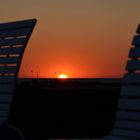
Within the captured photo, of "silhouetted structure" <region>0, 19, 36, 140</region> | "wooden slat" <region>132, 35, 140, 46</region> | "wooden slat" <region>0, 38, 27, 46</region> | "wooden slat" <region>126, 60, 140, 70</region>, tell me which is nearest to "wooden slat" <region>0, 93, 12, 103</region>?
"silhouetted structure" <region>0, 19, 36, 140</region>

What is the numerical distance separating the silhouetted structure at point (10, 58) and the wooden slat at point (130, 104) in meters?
1.15

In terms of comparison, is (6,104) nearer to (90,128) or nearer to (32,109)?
(90,128)

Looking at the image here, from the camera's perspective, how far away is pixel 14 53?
17.9ft

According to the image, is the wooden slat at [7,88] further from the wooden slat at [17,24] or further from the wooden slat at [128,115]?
the wooden slat at [128,115]

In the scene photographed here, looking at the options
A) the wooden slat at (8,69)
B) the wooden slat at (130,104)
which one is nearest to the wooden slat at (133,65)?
the wooden slat at (130,104)

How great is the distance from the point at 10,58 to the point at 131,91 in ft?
4.60

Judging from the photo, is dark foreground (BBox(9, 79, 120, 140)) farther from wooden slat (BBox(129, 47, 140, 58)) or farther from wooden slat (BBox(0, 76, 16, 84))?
wooden slat (BBox(129, 47, 140, 58))

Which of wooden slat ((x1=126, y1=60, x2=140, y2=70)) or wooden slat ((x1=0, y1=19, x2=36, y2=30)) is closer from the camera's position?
wooden slat ((x1=126, y1=60, x2=140, y2=70))

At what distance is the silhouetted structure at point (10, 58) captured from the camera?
211 inches

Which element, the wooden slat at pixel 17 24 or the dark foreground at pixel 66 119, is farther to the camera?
the dark foreground at pixel 66 119

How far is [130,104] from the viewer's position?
486 centimetres

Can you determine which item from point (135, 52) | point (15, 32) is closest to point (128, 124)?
point (135, 52)

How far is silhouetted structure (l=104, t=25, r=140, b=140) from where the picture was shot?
15.8ft

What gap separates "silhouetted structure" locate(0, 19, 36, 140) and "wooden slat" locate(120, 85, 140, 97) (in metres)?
1.14
